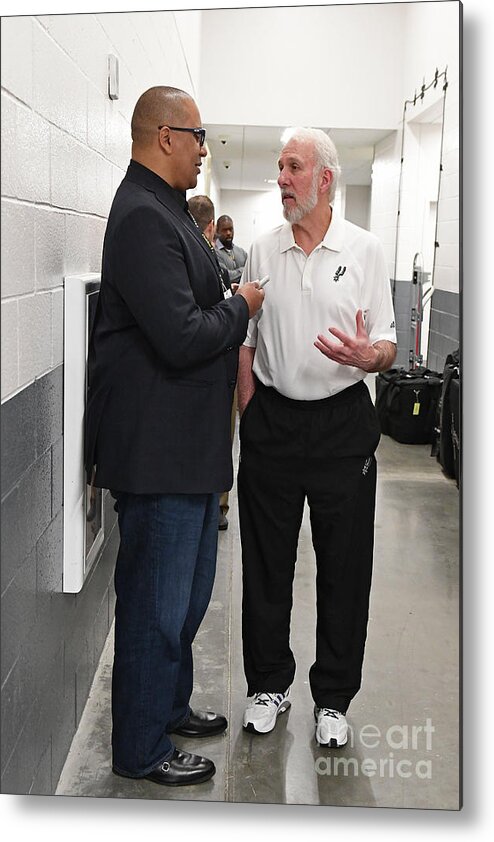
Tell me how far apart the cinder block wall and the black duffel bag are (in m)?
0.63

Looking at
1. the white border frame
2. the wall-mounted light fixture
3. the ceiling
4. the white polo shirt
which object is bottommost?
the white border frame

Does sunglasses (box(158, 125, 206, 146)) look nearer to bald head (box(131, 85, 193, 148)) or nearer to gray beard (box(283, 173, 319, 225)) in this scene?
bald head (box(131, 85, 193, 148))

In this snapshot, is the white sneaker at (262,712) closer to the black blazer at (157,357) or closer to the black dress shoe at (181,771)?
the black dress shoe at (181,771)

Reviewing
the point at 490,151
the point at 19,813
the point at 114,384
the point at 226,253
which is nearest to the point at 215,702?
the point at 19,813

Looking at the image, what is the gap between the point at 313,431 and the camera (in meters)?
2.09

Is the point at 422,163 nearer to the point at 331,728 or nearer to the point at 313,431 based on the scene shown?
the point at 313,431

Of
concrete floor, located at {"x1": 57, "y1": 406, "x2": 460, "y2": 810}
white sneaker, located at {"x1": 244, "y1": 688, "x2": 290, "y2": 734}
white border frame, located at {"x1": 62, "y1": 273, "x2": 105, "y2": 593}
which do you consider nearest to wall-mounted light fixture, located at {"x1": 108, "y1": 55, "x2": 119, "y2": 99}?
white border frame, located at {"x1": 62, "y1": 273, "x2": 105, "y2": 593}

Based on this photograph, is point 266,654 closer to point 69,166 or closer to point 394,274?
point 394,274

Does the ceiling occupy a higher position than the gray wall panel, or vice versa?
the ceiling

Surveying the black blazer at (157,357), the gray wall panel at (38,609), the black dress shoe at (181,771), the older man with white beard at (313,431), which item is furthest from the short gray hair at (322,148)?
the black dress shoe at (181,771)

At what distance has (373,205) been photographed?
6.63 ft

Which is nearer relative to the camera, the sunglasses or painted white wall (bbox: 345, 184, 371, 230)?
the sunglasses

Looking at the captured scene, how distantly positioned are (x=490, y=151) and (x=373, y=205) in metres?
0.25

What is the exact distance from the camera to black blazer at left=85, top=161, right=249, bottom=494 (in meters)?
1.74
